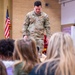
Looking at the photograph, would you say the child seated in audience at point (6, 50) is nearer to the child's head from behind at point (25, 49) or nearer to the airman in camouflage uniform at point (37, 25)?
the child's head from behind at point (25, 49)

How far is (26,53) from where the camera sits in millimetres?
2523

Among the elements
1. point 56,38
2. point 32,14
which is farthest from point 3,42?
point 32,14

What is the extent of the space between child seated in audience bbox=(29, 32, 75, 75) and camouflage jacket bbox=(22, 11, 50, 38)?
405 cm

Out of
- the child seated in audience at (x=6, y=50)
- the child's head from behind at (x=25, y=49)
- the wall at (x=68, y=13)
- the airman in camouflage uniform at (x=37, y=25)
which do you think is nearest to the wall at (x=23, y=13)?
the wall at (x=68, y=13)

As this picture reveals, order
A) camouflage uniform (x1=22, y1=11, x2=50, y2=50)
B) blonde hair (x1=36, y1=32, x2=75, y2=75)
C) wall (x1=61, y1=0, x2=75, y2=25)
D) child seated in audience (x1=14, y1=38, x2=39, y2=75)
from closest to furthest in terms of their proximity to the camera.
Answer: blonde hair (x1=36, y1=32, x2=75, y2=75), child seated in audience (x1=14, y1=38, x2=39, y2=75), camouflage uniform (x1=22, y1=11, x2=50, y2=50), wall (x1=61, y1=0, x2=75, y2=25)

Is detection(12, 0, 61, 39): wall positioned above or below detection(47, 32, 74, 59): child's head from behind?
above

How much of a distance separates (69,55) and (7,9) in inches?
334

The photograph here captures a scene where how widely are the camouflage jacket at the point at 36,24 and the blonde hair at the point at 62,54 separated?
13.3 feet

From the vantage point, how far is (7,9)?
1020cm

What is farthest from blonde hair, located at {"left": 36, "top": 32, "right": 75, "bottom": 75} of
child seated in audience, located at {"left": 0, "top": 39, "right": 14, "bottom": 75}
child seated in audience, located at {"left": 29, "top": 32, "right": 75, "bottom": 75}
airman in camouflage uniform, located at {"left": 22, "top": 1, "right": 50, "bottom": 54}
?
airman in camouflage uniform, located at {"left": 22, "top": 1, "right": 50, "bottom": 54}

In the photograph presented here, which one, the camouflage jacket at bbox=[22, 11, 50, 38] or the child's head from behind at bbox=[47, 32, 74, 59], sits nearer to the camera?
the child's head from behind at bbox=[47, 32, 74, 59]

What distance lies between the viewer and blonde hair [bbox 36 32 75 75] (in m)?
1.87

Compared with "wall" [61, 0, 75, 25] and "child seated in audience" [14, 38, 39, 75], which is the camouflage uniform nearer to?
"child seated in audience" [14, 38, 39, 75]

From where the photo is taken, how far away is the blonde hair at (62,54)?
A: 6.12 ft
